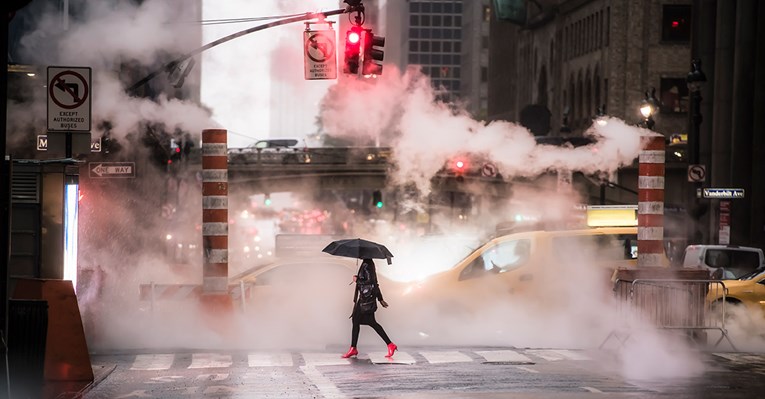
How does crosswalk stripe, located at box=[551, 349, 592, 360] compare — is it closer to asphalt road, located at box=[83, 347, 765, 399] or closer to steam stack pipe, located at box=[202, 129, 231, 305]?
asphalt road, located at box=[83, 347, 765, 399]

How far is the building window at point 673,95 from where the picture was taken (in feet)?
248

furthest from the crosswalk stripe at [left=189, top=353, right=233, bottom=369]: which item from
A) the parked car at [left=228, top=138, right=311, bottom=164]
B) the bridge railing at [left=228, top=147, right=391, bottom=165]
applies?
the bridge railing at [left=228, top=147, right=391, bottom=165]

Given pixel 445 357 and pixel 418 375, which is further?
pixel 445 357

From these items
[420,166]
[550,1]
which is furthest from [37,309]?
[550,1]

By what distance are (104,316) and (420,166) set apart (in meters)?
15.1

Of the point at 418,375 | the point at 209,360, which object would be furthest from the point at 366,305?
the point at 418,375

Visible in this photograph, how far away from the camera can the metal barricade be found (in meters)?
18.4

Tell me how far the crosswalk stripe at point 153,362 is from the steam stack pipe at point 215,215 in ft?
5.27

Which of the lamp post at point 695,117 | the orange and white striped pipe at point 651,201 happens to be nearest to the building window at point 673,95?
the lamp post at point 695,117

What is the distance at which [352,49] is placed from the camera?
75.1 feet

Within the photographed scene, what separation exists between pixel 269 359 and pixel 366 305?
1513 mm

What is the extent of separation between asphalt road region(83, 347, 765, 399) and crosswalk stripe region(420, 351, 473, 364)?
1 centimetres

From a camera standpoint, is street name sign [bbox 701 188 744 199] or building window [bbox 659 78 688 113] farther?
building window [bbox 659 78 688 113]

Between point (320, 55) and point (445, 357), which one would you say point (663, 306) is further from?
point (320, 55)
